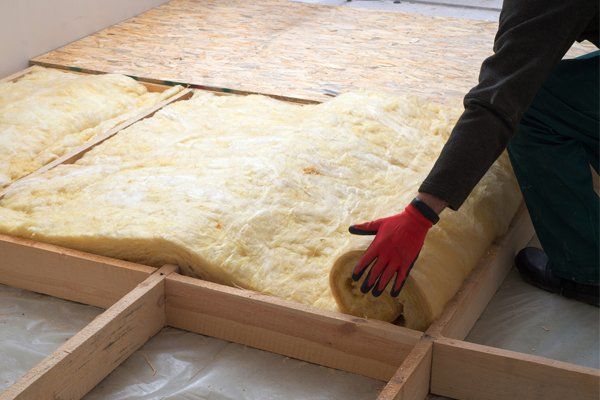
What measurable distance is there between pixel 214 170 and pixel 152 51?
1839mm

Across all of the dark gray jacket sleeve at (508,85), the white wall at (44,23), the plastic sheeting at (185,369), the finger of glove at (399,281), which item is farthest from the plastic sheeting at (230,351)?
the white wall at (44,23)

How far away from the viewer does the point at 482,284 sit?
7.34ft

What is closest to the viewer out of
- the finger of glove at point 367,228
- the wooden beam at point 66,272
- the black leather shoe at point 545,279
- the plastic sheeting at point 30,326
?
the finger of glove at point 367,228

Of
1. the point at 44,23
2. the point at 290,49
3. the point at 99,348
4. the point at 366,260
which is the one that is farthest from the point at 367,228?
the point at 44,23

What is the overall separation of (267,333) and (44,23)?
285 cm

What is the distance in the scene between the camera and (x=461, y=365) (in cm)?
191

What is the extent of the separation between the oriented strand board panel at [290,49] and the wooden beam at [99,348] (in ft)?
5.26

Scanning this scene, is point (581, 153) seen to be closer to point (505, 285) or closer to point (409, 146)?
point (505, 285)

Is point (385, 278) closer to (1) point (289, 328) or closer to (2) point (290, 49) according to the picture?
(1) point (289, 328)

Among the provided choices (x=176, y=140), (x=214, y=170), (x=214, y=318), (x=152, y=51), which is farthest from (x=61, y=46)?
(x=214, y=318)

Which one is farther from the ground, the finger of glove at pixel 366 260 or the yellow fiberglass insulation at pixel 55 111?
the finger of glove at pixel 366 260

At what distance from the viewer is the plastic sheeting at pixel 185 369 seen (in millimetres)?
1967

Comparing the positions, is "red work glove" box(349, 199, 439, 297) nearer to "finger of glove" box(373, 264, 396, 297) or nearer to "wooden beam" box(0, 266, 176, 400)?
"finger of glove" box(373, 264, 396, 297)

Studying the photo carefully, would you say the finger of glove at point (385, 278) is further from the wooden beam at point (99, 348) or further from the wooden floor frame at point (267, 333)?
the wooden beam at point (99, 348)
